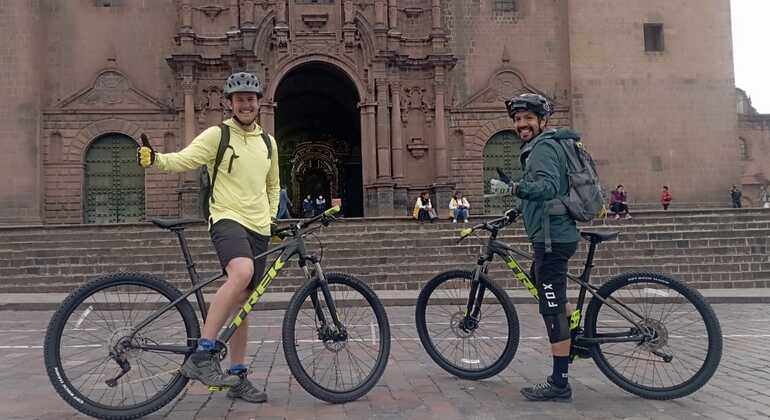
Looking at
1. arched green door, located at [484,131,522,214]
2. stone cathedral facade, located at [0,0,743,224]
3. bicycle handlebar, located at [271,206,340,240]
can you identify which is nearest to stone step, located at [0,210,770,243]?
stone cathedral facade, located at [0,0,743,224]

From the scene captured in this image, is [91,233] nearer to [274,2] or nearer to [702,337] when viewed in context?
[274,2]

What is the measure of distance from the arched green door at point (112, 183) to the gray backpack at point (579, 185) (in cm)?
2332

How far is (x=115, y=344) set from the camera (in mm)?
4176

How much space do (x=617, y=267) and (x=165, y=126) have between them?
60.4 ft

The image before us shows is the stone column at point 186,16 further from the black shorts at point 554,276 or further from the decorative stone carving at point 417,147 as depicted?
the black shorts at point 554,276

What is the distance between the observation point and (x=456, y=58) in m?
26.2

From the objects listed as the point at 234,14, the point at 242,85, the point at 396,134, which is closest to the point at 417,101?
the point at 396,134

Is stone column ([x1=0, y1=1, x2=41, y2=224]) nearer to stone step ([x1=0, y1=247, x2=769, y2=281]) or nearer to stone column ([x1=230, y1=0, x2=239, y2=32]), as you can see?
stone column ([x1=230, y1=0, x2=239, y2=32])

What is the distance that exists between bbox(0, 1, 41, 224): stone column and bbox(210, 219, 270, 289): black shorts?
22861mm

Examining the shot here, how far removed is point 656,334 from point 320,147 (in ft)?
94.5

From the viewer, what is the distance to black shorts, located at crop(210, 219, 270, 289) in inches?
173

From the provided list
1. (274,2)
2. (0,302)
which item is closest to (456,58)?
(274,2)

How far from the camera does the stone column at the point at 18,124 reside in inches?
948

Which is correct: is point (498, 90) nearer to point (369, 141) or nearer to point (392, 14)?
point (392, 14)
